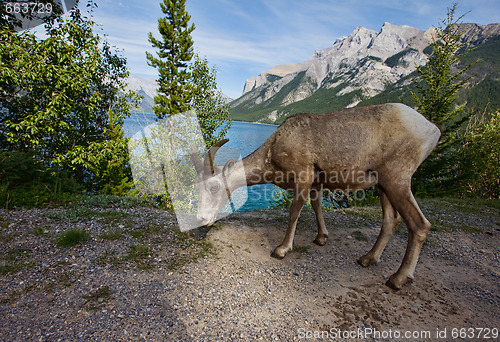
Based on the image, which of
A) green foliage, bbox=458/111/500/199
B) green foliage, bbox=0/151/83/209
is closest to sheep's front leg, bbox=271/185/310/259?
green foliage, bbox=0/151/83/209

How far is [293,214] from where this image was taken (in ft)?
18.0

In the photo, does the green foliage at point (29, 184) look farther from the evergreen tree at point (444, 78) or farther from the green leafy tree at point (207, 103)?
the evergreen tree at point (444, 78)

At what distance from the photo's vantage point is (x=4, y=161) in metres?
8.02

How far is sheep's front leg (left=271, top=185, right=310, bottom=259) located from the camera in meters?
5.21

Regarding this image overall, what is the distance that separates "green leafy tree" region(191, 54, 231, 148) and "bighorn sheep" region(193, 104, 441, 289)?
18.1m

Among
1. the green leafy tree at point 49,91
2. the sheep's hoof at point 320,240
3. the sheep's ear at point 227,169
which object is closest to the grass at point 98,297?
the sheep's ear at point 227,169

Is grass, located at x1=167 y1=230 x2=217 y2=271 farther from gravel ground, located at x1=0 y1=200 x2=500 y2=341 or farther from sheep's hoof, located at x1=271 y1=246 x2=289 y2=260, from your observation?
sheep's hoof, located at x1=271 y1=246 x2=289 y2=260

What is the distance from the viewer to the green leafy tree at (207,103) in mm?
23594

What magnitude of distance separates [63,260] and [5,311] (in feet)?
4.24

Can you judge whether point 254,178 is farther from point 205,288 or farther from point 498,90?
point 498,90

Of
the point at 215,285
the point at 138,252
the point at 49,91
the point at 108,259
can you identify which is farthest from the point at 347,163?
the point at 49,91

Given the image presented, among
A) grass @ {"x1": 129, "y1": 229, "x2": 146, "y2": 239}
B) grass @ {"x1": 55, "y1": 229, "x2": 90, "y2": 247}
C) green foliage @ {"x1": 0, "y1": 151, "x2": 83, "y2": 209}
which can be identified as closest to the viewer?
grass @ {"x1": 55, "y1": 229, "x2": 90, "y2": 247}

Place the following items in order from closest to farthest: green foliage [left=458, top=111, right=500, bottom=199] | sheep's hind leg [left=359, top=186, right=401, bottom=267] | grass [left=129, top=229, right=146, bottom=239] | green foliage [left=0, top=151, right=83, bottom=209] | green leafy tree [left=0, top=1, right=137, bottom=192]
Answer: sheep's hind leg [left=359, top=186, right=401, bottom=267]
grass [left=129, top=229, right=146, bottom=239]
green foliage [left=0, top=151, right=83, bottom=209]
green leafy tree [left=0, top=1, right=137, bottom=192]
green foliage [left=458, top=111, right=500, bottom=199]

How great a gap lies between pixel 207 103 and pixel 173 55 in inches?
268
